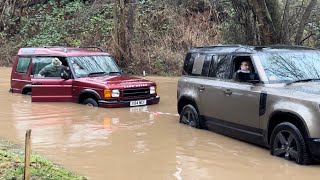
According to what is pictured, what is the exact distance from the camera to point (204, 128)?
9.99 metres

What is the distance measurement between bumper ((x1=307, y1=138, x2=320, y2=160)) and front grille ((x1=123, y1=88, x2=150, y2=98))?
6.72 metres

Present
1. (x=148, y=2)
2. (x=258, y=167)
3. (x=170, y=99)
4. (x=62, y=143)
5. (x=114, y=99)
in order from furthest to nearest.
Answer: (x=148, y=2), (x=170, y=99), (x=114, y=99), (x=62, y=143), (x=258, y=167)

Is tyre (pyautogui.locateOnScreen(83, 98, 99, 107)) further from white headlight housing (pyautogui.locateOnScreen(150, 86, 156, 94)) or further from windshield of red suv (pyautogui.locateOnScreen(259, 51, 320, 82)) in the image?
windshield of red suv (pyautogui.locateOnScreen(259, 51, 320, 82))

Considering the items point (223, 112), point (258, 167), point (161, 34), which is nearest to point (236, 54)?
point (223, 112)

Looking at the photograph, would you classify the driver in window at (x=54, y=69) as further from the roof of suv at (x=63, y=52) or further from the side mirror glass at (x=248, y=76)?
the side mirror glass at (x=248, y=76)

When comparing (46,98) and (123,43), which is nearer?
(46,98)

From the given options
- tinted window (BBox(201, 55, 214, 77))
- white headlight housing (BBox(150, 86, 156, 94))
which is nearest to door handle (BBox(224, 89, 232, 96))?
tinted window (BBox(201, 55, 214, 77))

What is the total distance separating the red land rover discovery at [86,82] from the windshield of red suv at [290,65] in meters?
5.23

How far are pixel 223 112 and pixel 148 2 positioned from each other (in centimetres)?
2066

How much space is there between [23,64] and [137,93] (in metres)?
4.74

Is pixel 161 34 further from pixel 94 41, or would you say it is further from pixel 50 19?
pixel 50 19

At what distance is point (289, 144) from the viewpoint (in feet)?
24.1

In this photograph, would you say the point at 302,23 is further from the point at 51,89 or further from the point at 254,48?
the point at 254,48

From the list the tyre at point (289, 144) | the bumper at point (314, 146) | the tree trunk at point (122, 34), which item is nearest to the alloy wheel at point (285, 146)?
the tyre at point (289, 144)
